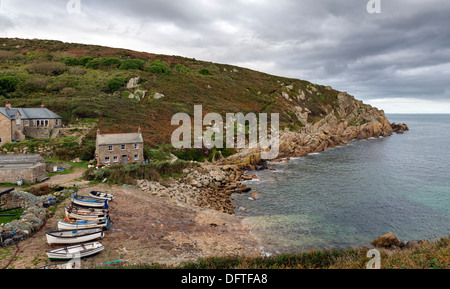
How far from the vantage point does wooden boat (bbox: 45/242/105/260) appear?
48.1ft

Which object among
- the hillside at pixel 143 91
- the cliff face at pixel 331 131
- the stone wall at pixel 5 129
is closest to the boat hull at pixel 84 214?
the hillside at pixel 143 91

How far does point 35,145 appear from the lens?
37.2 metres

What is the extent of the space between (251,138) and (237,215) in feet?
111

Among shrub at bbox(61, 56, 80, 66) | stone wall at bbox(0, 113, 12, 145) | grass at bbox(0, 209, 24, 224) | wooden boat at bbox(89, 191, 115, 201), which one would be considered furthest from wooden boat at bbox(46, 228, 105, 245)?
shrub at bbox(61, 56, 80, 66)

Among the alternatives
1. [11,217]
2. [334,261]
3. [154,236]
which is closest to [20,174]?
[11,217]

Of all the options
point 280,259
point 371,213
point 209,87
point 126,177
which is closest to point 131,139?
point 126,177

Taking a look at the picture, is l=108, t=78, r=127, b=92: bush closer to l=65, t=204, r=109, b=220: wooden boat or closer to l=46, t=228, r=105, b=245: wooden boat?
l=65, t=204, r=109, b=220: wooden boat

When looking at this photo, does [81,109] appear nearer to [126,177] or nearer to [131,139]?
[131,139]

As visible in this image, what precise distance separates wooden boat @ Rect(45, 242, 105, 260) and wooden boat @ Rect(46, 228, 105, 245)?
2.26 ft

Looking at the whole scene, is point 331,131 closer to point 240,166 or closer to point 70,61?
point 240,166

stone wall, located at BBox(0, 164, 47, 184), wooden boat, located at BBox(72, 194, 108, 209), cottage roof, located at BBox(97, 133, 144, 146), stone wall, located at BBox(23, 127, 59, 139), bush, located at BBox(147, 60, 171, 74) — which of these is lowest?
wooden boat, located at BBox(72, 194, 108, 209)

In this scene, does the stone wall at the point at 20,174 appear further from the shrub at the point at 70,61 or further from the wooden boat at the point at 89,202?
the shrub at the point at 70,61

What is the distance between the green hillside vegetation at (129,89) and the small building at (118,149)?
697 cm

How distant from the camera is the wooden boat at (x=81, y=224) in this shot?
1766cm
